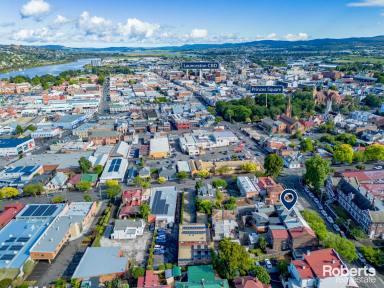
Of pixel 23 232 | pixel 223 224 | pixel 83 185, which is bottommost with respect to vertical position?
pixel 23 232

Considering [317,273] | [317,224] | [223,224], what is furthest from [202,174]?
[317,273]

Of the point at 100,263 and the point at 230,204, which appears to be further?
the point at 230,204

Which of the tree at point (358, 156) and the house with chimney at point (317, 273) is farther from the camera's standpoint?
the tree at point (358, 156)

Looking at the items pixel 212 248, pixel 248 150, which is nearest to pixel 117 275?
pixel 212 248

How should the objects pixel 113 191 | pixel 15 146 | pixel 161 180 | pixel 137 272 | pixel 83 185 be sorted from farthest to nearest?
pixel 15 146 → pixel 161 180 → pixel 83 185 → pixel 113 191 → pixel 137 272

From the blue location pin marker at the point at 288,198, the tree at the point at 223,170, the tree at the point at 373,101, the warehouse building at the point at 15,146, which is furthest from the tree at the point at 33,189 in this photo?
the tree at the point at 373,101

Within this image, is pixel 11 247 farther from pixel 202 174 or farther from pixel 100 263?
pixel 202 174

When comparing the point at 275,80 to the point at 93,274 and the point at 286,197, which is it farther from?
the point at 93,274

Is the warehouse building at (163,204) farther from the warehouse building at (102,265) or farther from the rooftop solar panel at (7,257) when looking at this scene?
the rooftop solar panel at (7,257)
